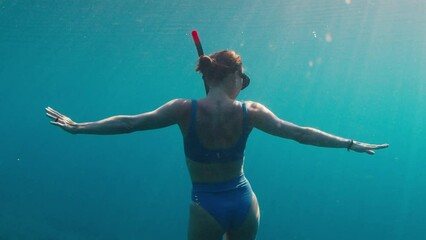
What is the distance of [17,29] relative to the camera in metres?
22.5

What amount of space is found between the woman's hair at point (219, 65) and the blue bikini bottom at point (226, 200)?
2.85ft

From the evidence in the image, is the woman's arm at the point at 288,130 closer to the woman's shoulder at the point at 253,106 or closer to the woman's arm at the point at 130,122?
the woman's shoulder at the point at 253,106

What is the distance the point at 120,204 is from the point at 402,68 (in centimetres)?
2080

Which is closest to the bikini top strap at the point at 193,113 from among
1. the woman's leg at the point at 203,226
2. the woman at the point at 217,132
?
A: the woman at the point at 217,132

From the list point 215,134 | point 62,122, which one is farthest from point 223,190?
A: point 62,122

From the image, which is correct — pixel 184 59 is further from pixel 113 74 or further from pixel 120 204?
pixel 113 74

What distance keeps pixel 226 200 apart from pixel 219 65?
1.07m

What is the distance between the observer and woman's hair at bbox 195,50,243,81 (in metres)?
3.31

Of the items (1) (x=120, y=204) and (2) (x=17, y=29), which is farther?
(1) (x=120, y=204)

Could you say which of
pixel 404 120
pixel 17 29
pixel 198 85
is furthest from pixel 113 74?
pixel 404 120

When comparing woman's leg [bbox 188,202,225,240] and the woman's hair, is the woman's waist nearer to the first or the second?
woman's leg [bbox 188,202,225,240]

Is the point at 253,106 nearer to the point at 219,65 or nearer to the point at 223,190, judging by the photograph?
the point at 219,65

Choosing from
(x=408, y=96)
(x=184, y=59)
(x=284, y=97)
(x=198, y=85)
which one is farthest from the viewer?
(x=284, y=97)

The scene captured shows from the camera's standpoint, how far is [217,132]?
10.7ft
